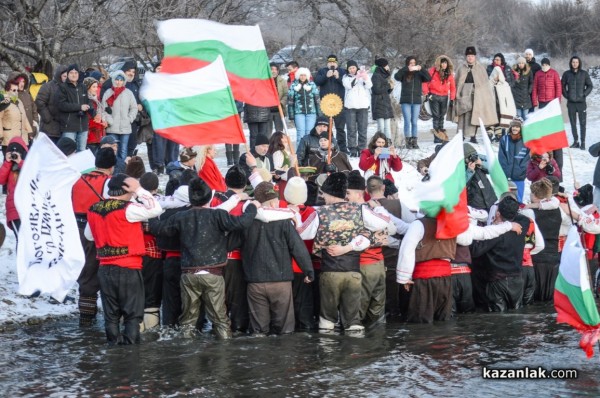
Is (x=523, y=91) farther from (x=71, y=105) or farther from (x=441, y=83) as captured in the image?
(x=71, y=105)

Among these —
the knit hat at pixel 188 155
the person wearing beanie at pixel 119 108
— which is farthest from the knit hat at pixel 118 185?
the person wearing beanie at pixel 119 108

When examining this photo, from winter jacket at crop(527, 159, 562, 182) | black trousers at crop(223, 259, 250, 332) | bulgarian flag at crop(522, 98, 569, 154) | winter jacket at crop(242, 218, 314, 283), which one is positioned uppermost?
bulgarian flag at crop(522, 98, 569, 154)

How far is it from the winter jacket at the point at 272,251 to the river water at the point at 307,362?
0.67m

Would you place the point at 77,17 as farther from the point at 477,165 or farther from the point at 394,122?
the point at 477,165

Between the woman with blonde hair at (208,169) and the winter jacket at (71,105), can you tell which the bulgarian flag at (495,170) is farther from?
the winter jacket at (71,105)

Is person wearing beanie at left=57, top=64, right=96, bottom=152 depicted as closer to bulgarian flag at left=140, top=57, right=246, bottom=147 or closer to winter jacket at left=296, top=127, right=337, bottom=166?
winter jacket at left=296, top=127, right=337, bottom=166

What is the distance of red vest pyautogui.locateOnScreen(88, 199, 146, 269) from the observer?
423 inches

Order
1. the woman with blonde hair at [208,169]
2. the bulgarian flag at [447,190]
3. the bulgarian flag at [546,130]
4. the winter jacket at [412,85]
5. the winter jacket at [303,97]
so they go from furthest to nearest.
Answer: the winter jacket at [412,85], the winter jacket at [303,97], the bulgarian flag at [546,130], the woman with blonde hair at [208,169], the bulgarian flag at [447,190]

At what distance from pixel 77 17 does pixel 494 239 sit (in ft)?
→ 35.6

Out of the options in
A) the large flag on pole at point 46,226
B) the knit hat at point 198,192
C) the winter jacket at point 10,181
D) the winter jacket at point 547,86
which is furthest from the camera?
the winter jacket at point 547,86

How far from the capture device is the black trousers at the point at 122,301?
35.7 ft

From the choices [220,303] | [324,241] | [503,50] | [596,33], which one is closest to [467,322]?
[324,241]

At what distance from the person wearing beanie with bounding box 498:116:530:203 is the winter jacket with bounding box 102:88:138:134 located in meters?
6.08

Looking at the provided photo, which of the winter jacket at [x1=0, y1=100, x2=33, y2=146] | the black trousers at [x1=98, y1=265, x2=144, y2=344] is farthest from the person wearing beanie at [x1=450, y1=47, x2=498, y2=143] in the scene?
the black trousers at [x1=98, y1=265, x2=144, y2=344]
